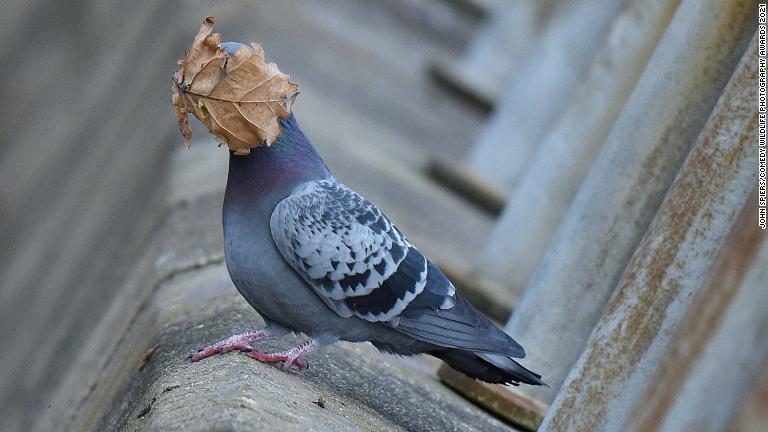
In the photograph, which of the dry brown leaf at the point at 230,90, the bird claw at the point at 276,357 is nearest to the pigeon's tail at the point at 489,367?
the bird claw at the point at 276,357

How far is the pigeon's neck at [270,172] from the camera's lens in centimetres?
472

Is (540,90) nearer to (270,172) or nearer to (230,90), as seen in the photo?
(270,172)

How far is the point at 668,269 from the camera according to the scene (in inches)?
180

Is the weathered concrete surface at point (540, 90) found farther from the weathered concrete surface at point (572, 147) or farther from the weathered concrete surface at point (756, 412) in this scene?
the weathered concrete surface at point (756, 412)

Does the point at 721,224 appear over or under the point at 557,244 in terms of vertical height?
over

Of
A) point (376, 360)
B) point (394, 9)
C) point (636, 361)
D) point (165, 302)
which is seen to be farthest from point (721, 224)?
point (394, 9)

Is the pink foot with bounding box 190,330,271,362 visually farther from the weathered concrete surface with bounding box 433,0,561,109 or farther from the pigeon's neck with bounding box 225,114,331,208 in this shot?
the weathered concrete surface with bounding box 433,0,561,109

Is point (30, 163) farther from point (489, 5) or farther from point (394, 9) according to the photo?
point (489, 5)

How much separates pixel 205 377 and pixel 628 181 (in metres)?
2.07

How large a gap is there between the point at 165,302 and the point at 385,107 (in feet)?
23.2

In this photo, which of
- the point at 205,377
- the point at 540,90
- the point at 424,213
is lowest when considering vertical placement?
the point at 205,377

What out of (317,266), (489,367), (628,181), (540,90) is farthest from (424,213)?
(317,266)

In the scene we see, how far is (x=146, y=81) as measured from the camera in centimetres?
1124

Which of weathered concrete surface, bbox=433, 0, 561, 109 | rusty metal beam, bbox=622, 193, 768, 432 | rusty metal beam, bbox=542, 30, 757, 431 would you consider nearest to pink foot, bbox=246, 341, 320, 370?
rusty metal beam, bbox=542, 30, 757, 431
